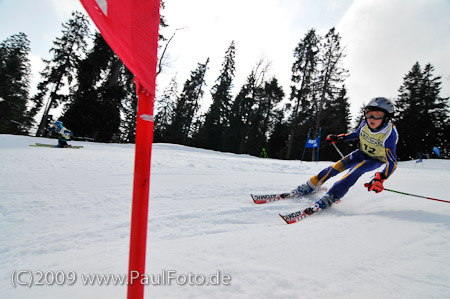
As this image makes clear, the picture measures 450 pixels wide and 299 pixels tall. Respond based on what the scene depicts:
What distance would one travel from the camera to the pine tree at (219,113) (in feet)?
103

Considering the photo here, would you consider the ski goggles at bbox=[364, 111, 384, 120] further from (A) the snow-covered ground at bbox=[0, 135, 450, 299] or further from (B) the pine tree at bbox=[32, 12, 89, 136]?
(B) the pine tree at bbox=[32, 12, 89, 136]

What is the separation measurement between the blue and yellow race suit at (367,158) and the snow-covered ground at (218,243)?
37 cm

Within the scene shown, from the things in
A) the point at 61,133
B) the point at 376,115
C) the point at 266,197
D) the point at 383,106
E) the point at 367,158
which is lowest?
the point at 266,197

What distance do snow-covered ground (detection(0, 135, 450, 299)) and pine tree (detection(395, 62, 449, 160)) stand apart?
90.6 feet

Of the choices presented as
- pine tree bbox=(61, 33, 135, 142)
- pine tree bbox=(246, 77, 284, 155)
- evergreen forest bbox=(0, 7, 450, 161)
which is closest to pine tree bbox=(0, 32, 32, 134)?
evergreen forest bbox=(0, 7, 450, 161)

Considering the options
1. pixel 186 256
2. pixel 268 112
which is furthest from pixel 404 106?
pixel 186 256

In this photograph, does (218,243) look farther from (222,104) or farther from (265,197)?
(222,104)

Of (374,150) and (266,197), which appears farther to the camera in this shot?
(266,197)

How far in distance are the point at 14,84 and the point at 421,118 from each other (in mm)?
52303

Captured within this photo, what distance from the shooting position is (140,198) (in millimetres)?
797

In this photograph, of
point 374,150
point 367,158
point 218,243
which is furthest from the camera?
point 367,158

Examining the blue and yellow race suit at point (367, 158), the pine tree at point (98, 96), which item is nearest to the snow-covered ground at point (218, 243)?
the blue and yellow race suit at point (367, 158)

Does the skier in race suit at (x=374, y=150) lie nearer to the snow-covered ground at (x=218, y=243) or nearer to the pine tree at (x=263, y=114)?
the snow-covered ground at (x=218, y=243)

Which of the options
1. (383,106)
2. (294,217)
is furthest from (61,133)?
(383,106)
